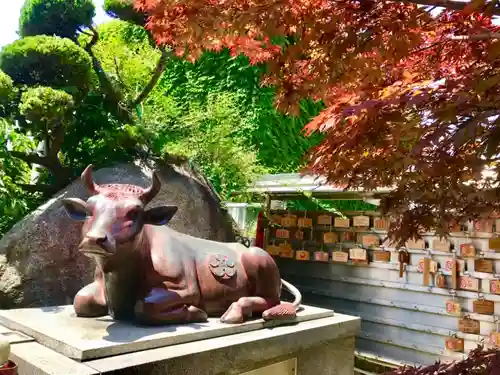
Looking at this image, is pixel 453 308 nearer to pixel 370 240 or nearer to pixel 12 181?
pixel 370 240

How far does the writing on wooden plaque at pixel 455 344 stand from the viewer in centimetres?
493

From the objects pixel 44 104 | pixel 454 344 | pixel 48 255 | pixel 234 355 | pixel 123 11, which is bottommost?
pixel 454 344

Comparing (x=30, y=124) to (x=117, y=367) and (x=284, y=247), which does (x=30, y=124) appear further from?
(x=284, y=247)

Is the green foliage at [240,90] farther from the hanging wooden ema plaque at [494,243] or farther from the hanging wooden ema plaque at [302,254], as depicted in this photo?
the hanging wooden ema plaque at [494,243]

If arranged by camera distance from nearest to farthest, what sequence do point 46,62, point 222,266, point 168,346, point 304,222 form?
point 168,346 → point 222,266 → point 46,62 → point 304,222

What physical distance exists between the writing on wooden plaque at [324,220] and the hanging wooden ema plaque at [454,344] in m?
2.13

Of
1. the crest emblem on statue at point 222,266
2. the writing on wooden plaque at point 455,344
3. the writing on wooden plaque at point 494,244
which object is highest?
the writing on wooden plaque at point 494,244

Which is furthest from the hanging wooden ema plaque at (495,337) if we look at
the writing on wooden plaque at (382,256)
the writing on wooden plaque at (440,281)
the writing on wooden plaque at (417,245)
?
Result: the writing on wooden plaque at (382,256)

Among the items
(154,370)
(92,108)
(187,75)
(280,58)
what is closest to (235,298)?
(154,370)

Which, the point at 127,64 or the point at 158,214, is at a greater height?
the point at 127,64

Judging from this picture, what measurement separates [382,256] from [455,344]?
1307mm

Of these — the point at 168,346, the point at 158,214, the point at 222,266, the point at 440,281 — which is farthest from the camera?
the point at 440,281

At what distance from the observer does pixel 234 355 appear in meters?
2.62

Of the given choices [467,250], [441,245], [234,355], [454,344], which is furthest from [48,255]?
[454,344]
